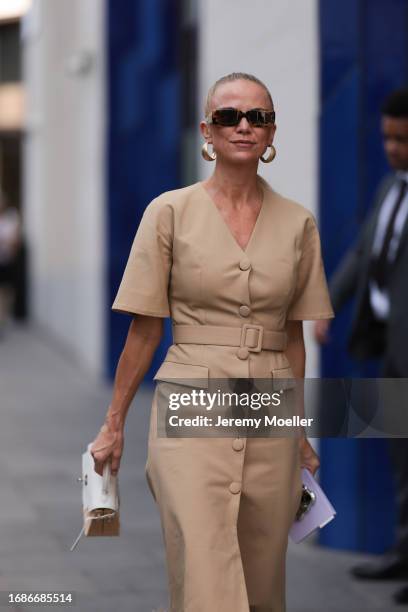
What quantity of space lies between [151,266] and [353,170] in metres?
2.79

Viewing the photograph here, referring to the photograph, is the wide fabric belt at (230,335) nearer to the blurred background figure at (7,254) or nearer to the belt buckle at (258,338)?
the belt buckle at (258,338)

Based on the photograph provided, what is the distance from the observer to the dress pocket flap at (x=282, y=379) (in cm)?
362

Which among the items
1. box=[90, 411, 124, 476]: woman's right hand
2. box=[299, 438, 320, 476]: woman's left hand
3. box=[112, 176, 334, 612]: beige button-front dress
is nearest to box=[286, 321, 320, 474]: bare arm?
box=[299, 438, 320, 476]: woman's left hand

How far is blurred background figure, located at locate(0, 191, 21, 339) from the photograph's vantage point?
18.8 meters

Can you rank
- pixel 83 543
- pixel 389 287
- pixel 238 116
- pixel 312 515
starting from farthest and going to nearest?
1. pixel 83 543
2. pixel 389 287
3. pixel 312 515
4. pixel 238 116

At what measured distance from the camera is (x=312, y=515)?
3771mm

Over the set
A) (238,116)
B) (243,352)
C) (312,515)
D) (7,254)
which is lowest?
(7,254)

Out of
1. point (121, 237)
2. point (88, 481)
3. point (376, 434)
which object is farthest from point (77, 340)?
point (88, 481)

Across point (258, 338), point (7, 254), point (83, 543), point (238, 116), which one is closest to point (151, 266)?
point (258, 338)

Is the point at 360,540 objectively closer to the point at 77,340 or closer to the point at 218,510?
the point at 218,510

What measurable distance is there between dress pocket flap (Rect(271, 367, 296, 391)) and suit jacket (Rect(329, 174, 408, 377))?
6.21 feet

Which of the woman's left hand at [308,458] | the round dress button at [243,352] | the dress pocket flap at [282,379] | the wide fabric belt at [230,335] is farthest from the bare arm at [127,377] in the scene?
the woman's left hand at [308,458]

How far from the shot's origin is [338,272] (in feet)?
19.1

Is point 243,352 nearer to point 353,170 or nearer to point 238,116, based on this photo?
point 238,116
